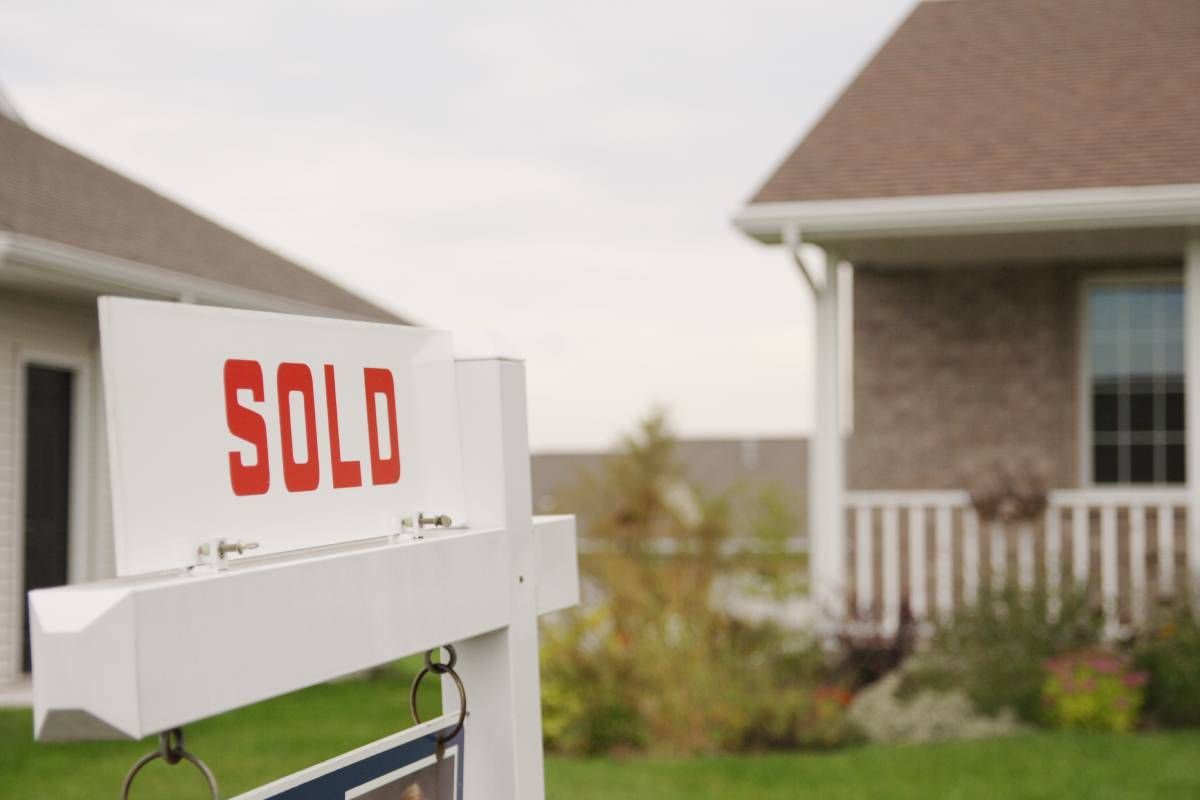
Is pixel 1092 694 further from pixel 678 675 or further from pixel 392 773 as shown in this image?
pixel 392 773

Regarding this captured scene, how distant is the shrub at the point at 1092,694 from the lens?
809 centimetres

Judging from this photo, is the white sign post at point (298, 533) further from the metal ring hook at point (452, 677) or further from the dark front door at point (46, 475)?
the dark front door at point (46, 475)

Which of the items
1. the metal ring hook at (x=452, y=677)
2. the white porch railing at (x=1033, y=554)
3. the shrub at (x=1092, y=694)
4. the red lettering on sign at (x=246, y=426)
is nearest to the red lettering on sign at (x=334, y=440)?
the red lettering on sign at (x=246, y=426)

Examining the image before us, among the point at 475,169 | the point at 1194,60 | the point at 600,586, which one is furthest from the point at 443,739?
the point at 475,169

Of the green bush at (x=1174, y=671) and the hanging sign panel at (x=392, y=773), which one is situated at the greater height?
the hanging sign panel at (x=392, y=773)

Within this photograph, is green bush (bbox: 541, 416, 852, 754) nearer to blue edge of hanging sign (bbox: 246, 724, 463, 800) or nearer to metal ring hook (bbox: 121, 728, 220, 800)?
blue edge of hanging sign (bbox: 246, 724, 463, 800)

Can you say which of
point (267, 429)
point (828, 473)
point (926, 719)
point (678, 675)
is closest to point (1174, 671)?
point (926, 719)

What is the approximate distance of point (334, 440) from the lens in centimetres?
148

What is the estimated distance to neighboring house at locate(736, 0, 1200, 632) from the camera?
32.0 feet

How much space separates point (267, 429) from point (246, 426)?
35mm

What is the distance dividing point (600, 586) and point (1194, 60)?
6.75 metres

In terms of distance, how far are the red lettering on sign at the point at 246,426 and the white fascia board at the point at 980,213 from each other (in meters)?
8.81

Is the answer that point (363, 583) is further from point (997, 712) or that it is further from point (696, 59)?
point (696, 59)

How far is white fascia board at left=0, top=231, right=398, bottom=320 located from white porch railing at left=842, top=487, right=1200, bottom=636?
5.42 m
